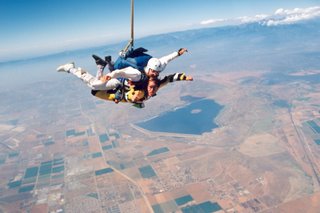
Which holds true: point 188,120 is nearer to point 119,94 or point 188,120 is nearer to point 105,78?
point 119,94

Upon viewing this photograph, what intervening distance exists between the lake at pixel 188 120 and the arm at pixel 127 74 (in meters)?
68.4

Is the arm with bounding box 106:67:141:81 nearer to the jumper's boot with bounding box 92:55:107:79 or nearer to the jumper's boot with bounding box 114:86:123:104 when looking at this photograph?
the jumper's boot with bounding box 114:86:123:104

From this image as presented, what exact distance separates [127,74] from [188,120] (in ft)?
267

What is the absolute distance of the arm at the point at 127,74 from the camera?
24.2 ft

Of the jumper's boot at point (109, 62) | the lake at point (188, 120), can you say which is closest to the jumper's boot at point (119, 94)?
the jumper's boot at point (109, 62)

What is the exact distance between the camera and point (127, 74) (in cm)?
761

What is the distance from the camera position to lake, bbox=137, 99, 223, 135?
7969 cm

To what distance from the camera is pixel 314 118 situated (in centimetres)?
7788

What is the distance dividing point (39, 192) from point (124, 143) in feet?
79.8

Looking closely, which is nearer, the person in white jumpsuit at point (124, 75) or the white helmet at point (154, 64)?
the person in white jumpsuit at point (124, 75)

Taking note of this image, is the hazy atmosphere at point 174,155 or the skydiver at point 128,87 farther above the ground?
the skydiver at point 128,87

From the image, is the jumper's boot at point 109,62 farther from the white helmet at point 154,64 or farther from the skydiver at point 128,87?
the white helmet at point 154,64

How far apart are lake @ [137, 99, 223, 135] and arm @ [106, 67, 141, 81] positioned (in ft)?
224

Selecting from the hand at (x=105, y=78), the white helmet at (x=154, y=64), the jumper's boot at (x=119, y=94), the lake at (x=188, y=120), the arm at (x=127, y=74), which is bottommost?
the lake at (x=188, y=120)
